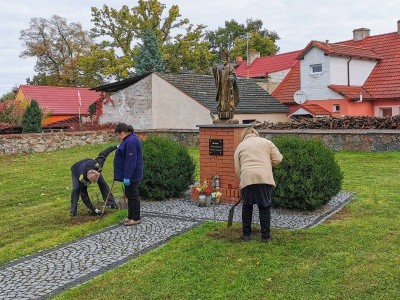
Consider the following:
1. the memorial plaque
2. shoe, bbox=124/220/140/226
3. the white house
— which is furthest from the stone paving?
the white house

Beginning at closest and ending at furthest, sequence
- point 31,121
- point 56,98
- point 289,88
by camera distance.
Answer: point 31,121 < point 289,88 < point 56,98

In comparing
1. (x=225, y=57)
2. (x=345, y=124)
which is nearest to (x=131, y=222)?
(x=225, y=57)

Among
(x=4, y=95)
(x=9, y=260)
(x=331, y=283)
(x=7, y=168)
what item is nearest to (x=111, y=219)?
(x=9, y=260)

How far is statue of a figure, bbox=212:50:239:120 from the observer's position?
31.9ft

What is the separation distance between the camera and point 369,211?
8273mm

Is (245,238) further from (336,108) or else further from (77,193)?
(336,108)

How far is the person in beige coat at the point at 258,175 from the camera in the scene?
6.51 metres

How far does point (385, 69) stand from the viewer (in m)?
28.0

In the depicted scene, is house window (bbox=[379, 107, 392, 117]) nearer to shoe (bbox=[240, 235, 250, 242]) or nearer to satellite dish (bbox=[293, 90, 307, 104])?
satellite dish (bbox=[293, 90, 307, 104])

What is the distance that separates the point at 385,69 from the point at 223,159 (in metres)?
21.9

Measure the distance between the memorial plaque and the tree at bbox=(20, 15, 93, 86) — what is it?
4422 centimetres

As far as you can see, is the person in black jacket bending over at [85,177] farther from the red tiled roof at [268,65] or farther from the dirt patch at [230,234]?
the red tiled roof at [268,65]

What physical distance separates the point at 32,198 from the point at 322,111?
65.5ft

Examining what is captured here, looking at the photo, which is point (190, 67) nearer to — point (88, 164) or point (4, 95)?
point (4, 95)
